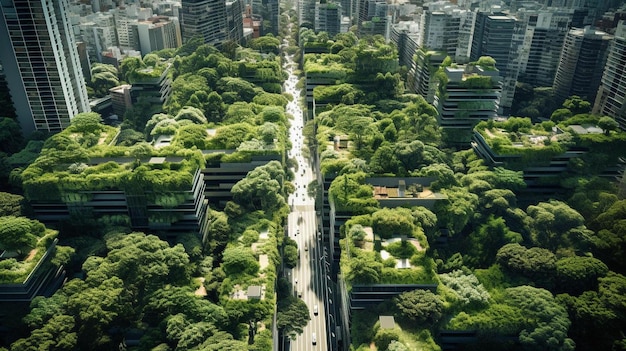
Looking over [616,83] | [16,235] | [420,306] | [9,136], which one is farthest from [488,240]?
[9,136]

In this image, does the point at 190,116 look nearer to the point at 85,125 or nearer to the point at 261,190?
the point at 85,125

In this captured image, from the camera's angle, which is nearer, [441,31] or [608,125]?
[608,125]

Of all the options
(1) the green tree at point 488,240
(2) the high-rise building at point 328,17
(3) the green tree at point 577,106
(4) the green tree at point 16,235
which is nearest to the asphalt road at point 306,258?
(1) the green tree at point 488,240

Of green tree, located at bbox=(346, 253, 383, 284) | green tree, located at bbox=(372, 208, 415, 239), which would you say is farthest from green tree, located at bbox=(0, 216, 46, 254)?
green tree, located at bbox=(372, 208, 415, 239)

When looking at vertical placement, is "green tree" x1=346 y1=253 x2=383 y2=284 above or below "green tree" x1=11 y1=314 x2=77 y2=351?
above

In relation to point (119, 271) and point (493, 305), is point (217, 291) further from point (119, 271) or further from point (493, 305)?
point (493, 305)

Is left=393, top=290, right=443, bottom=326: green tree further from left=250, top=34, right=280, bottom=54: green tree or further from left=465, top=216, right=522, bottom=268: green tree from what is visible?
left=250, top=34, right=280, bottom=54: green tree
